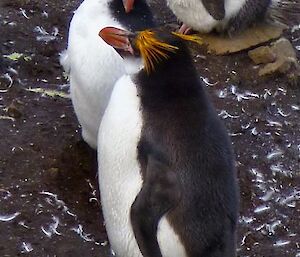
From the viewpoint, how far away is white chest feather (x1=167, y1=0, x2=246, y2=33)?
500cm

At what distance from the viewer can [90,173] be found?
3809mm

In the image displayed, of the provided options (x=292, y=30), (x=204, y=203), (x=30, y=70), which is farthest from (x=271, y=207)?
(x=292, y=30)

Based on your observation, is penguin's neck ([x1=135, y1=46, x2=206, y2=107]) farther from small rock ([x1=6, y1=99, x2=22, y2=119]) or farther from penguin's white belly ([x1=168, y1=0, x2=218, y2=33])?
penguin's white belly ([x1=168, y1=0, x2=218, y2=33])

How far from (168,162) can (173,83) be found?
242mm

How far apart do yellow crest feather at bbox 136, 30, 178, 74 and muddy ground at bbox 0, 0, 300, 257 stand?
30.7 inches

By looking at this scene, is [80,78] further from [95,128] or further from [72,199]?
[72,199]

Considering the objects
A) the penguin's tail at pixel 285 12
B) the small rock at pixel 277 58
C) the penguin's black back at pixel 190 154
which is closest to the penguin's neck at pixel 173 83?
the penguin's black back at pixel 190 154

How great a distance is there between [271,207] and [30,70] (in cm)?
126

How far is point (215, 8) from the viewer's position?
4930 mm

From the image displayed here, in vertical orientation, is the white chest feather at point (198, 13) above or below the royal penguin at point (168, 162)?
below

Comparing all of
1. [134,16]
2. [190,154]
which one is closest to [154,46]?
[190,154]

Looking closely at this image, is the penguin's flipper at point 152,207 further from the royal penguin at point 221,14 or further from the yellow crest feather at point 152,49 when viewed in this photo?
the royal penguin at point 221,14

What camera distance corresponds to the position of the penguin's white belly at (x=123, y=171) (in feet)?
9.84

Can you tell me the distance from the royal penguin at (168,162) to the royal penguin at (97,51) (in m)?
0.57
